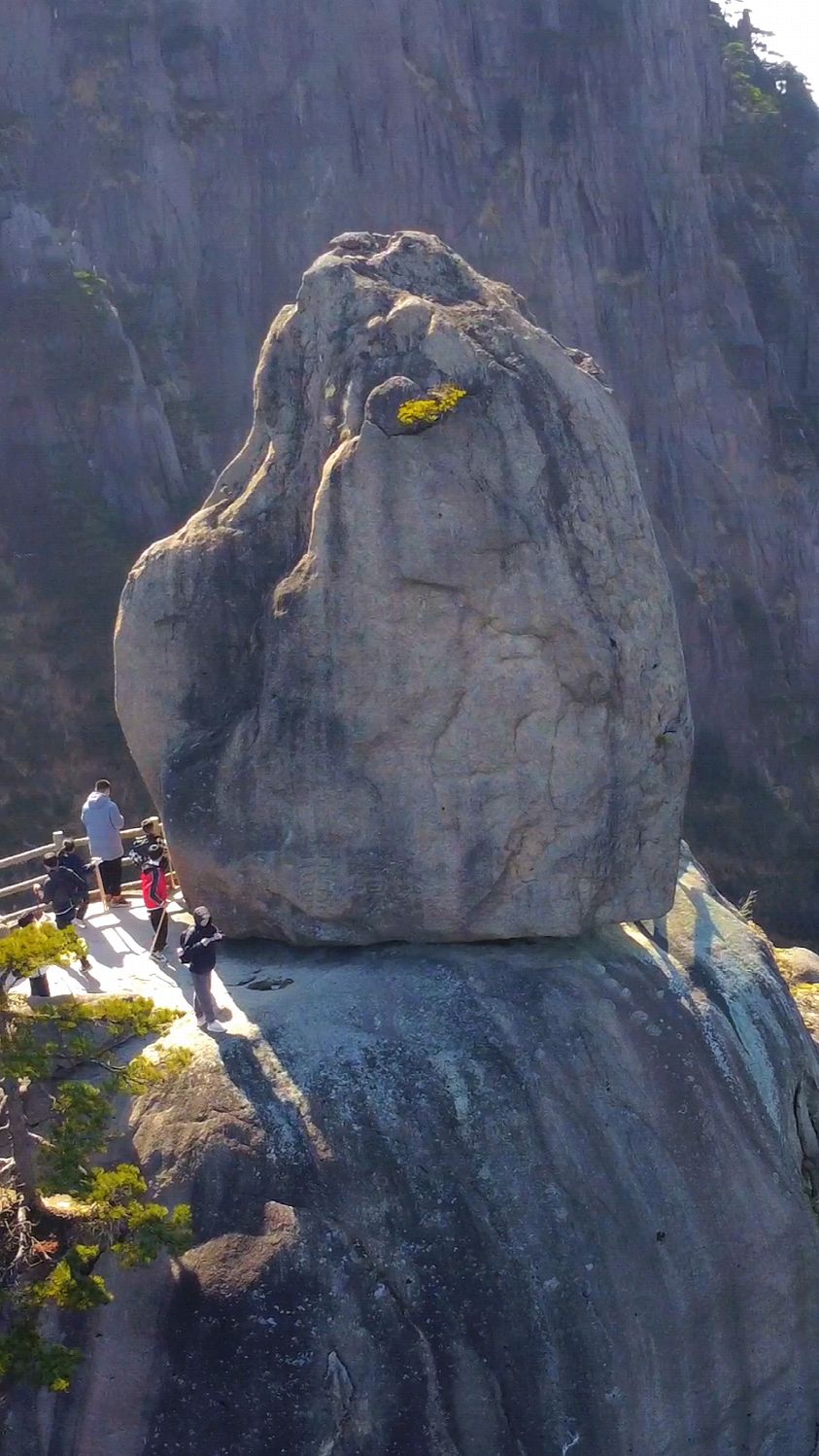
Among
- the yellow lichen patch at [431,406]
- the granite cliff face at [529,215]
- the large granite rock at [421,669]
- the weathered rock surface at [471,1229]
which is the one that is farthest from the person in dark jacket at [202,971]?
the granite cliff face at [529,215]

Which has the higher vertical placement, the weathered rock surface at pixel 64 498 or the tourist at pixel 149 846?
the weathered rock surface at pixel 64 498

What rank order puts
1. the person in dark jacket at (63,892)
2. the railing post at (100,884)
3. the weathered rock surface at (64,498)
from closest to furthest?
the person in dark jacket at (63,892)
the railing post at (100,884)
the weathered rock surface at (64,498)

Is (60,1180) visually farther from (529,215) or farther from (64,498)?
(529,215)

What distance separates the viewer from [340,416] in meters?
11.5

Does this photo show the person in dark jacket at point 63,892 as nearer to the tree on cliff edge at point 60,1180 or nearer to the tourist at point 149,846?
the tourist at point 149,846

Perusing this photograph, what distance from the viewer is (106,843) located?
13.5 metres

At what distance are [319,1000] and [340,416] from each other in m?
4.62

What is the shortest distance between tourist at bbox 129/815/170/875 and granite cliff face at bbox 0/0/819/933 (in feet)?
72.3

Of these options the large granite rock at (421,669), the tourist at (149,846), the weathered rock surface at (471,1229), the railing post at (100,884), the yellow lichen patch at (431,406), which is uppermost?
the yellow lichen patch at (431,406)

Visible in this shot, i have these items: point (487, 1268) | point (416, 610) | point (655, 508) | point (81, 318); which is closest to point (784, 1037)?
point (487, 1268)

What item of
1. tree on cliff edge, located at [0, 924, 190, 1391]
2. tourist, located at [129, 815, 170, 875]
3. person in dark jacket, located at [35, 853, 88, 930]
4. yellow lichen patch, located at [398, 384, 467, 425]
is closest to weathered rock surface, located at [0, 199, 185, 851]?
tourist, located at [129, 815, 170, 875]

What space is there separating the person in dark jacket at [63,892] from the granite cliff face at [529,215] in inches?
928

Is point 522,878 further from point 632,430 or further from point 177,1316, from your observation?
point 632,430

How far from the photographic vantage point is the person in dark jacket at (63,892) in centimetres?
1245
